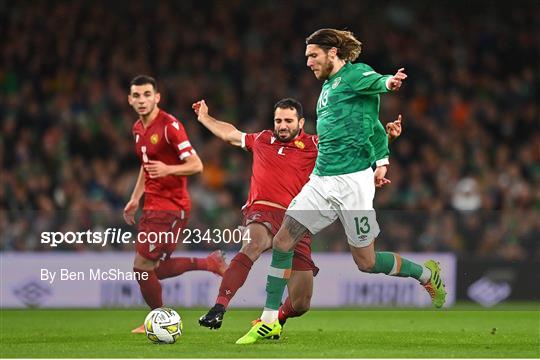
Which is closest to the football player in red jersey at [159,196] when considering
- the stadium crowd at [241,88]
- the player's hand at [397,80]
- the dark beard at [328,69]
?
the dark beard at [328,69]

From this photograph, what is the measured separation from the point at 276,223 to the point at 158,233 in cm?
120

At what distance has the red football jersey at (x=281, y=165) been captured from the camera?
Answer: 386 inches

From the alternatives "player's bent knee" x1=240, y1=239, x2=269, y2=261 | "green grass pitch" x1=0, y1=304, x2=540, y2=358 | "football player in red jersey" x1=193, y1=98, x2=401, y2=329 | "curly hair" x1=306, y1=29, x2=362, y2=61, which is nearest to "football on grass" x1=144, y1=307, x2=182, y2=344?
"green grass pitch" x1=0, y1=304, x2=540, y2=358

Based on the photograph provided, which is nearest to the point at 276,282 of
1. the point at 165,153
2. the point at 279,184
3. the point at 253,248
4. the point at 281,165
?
the point at 253,248

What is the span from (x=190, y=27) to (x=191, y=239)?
891 cm

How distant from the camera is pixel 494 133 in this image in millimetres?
18484

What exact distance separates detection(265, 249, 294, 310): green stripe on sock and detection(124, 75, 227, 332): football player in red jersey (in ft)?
3.11

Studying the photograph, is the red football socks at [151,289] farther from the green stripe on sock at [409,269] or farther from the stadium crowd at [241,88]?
the stadium crowd at [241,88]

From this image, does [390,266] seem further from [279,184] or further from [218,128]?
[218,128]

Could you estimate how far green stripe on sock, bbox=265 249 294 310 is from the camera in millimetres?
9188

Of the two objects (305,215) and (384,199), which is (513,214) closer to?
(384,199)

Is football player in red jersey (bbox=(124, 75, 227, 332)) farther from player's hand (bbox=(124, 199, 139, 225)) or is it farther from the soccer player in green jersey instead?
the soccer player in green jersey

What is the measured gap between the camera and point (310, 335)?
402 inches

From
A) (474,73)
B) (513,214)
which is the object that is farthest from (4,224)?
(474,73)
